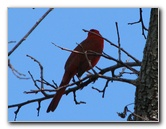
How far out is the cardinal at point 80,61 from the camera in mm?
1762

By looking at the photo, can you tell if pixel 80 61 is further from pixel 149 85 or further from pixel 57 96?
pixel 149 85

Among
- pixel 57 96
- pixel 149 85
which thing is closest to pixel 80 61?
pixel 57 96

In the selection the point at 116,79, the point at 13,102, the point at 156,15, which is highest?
the point at 156,15

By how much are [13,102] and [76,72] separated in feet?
1.30

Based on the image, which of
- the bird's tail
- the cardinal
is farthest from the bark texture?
the bird's tail

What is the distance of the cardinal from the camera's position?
5.78ft

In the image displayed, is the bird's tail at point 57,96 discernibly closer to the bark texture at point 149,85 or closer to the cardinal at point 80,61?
the cardinal at point 80,61

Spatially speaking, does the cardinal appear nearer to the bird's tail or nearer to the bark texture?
the bird's tail

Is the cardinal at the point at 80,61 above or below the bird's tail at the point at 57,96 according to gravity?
above

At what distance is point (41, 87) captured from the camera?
173 centimetres

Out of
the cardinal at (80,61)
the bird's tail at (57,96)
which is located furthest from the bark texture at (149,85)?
the bird's tail at (57,96)

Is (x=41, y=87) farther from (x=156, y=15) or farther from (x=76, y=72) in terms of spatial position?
(x=156, y=15)

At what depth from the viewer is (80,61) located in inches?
75.5
